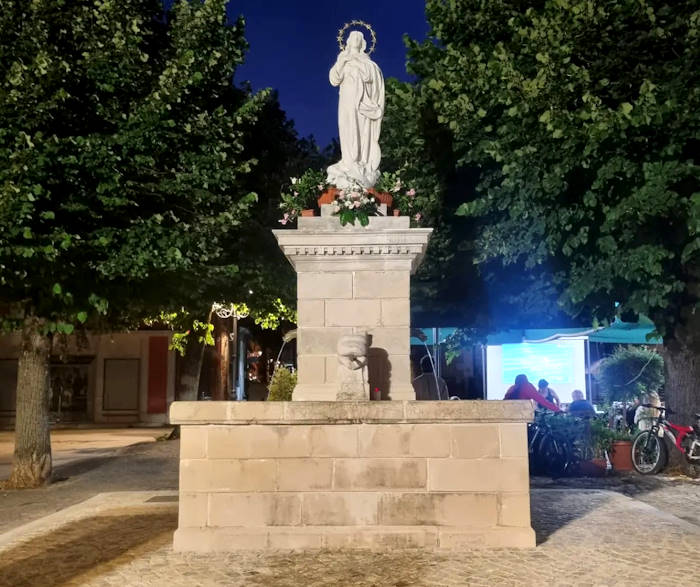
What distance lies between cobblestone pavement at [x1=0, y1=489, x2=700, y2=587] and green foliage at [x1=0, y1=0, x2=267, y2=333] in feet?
13.0

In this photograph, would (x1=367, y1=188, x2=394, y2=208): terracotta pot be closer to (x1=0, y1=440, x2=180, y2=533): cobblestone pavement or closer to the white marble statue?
the white marble statue

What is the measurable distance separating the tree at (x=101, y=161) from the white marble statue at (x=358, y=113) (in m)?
2.77

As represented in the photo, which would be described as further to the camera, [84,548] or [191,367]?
[191,367]

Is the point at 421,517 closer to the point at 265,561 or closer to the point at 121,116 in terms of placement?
the point at 265,561

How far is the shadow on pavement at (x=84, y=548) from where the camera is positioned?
630 centimetres

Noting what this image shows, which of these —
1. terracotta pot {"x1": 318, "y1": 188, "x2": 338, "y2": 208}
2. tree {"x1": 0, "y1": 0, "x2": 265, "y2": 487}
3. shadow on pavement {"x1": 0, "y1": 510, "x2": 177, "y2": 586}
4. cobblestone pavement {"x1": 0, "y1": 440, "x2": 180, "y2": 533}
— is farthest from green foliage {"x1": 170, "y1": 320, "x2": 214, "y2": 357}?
terracotta pot {"x1": 318, "y1": 188, "x2": 338, "y2": 208}

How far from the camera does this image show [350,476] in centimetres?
688

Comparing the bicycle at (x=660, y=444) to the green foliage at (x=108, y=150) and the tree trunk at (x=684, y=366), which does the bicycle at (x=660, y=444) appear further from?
the green foliage at (x=108, y=150)

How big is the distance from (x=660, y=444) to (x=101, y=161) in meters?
10.5

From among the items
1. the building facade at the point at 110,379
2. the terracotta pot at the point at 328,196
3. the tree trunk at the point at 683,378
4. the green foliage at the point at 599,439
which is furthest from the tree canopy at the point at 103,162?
the building facade at the point at 110,379

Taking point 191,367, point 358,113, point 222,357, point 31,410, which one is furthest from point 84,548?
point 222,357

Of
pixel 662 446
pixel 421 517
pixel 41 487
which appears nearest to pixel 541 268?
pixel 662 446

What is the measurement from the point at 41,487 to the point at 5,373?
74.6 ft

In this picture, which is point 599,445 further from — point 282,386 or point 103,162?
point 103,162
